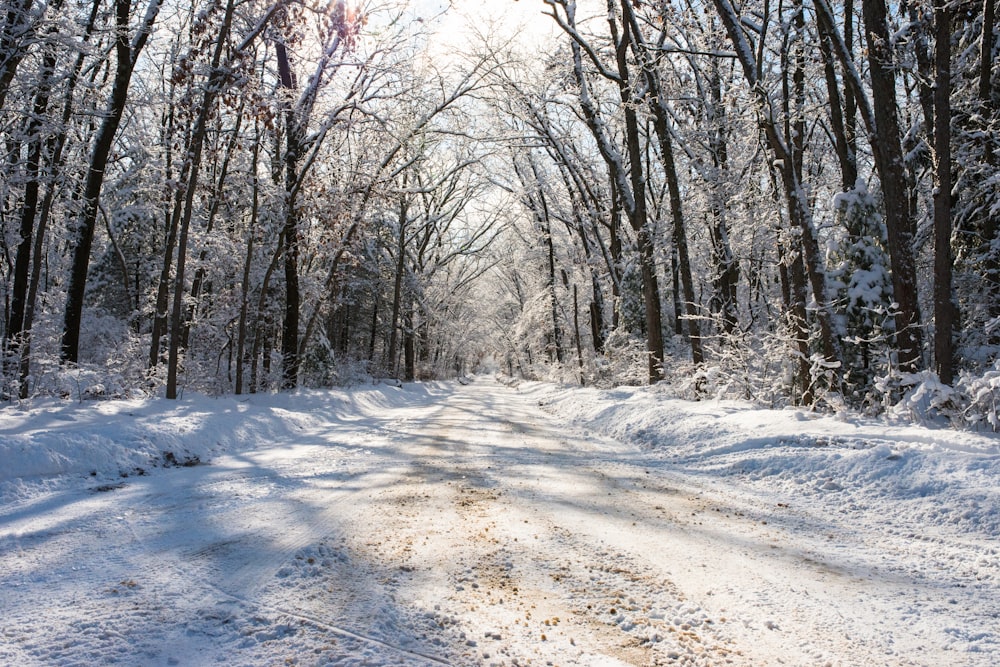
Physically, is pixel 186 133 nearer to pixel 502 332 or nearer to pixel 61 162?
pixel 61 162

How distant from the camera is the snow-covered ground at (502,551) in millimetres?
2539

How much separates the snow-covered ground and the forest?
1.98m

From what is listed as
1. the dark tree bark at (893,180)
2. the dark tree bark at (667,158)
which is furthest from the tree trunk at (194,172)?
the dark tree bark at (893,180)

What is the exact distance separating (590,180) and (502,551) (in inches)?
874

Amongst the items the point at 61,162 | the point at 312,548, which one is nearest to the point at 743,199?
the point at 312,548

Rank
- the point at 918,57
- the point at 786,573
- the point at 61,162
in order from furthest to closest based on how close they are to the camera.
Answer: the point at 61,162
the point at 918,57
the point at 786,573

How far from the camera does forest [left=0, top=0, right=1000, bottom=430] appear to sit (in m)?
8.53

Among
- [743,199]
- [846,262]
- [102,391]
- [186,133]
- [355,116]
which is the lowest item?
[102,391]

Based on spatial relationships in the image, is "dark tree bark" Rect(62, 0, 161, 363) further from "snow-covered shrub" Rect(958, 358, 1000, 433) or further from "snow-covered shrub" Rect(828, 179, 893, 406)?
"snow-covered shrub" Rect(958, 358, 1000, 433)

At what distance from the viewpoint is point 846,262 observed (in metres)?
9.28

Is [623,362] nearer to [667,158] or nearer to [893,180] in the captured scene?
[667,158]

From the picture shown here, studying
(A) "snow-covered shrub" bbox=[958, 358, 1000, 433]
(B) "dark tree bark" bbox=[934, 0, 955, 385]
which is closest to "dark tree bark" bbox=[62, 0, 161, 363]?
(B) "dark tree bark" bbox=[934, 0, 955, 385]

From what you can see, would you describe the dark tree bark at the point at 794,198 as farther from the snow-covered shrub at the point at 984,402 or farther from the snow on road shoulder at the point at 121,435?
the snow on road shoulder at the point at 121,435

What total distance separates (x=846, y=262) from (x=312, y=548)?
9302 millimetres
